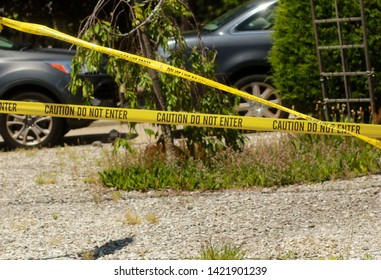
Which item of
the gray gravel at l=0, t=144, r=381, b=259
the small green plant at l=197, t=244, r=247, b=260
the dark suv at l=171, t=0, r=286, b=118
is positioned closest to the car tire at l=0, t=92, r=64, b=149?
the dark suv at l=171, t=0, r=286, b=118

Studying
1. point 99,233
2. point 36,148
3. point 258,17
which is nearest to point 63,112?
point 99,233

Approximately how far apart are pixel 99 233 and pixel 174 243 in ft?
2.12

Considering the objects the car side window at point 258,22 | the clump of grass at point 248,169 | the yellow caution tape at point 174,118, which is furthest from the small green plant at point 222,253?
the car side window at point 258,22

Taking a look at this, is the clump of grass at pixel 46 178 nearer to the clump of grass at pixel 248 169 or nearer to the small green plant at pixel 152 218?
the clump of grass at pixel 248 169

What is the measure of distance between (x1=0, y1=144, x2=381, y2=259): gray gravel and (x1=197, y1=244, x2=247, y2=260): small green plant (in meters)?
0.19

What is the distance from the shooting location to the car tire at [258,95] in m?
14.2

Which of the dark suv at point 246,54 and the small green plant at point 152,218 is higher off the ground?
the dark suv at point 246,54

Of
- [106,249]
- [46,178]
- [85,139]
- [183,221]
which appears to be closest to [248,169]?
[183,221]

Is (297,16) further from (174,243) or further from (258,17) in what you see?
(174,243)

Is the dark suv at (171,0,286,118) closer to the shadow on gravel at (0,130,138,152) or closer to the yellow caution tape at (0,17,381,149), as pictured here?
the shadow on gravel at (0,130,138,152)

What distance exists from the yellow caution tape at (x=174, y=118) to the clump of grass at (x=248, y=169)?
109cm

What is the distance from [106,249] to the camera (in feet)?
25.9

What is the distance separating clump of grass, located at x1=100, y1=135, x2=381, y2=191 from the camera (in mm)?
9945

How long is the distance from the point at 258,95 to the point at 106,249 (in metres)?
6.76
